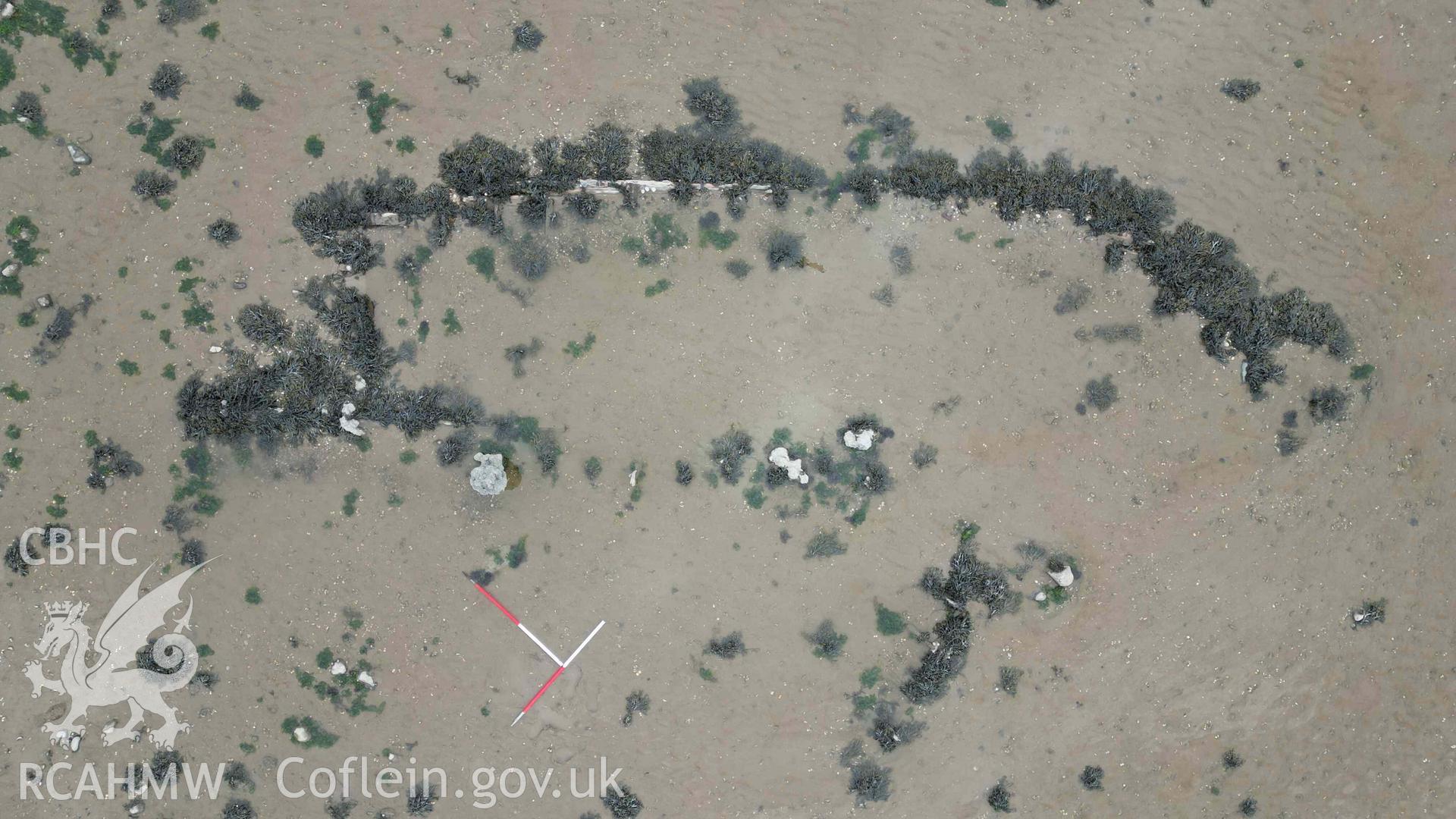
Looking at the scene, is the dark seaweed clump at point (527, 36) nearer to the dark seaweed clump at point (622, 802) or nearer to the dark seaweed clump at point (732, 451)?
the dark seaweed clump at point (732, 451)

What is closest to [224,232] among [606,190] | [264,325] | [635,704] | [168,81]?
[264,325]

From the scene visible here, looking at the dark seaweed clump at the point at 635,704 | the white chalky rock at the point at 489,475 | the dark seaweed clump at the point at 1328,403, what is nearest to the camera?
the white chalky rock at the point at 489,475

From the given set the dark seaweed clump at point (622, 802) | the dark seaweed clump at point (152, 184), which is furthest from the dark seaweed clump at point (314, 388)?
the dark seaweed clump at point (622, 802)

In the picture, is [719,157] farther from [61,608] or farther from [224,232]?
[61,608]

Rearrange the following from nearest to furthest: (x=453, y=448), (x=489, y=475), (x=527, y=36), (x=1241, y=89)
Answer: (x=489, y=475) < (x=453, y=448) < (x=527, y=36) < (x=1241, y=89)

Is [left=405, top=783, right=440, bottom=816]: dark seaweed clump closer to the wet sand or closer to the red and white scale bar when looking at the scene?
the wet sand

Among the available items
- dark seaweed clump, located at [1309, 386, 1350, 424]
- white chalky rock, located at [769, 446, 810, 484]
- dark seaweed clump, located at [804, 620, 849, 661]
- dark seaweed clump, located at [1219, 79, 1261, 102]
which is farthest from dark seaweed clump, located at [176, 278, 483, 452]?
dark seaweed clump, located at [1309, 386, 1350, 424]
